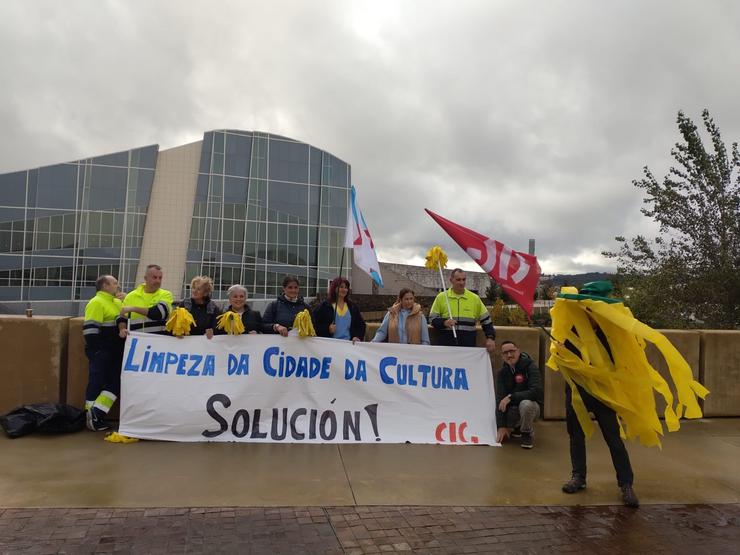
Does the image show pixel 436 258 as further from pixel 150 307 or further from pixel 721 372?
pixel 721 372

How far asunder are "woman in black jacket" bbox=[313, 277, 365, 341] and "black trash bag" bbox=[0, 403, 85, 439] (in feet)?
8.81

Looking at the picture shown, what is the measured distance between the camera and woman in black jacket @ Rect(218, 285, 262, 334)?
593 cm

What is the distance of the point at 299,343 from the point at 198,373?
109 cm

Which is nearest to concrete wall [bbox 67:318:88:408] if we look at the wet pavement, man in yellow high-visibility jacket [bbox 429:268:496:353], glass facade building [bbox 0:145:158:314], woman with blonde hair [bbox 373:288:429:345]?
the wet pavement

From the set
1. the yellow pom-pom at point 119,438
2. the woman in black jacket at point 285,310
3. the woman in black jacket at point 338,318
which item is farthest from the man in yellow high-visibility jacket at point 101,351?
the woman in black jacket at point 338,318

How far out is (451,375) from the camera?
20.0 ft

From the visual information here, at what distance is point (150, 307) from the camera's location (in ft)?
19.0

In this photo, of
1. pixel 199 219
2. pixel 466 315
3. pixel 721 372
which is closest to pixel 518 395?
pixel 466 315

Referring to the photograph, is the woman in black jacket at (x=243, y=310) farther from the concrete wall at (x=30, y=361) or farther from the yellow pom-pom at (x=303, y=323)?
the concrete wall at (x=30, y=361)

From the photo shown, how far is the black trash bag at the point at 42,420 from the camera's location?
5.44 meters

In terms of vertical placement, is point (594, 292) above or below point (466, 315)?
above

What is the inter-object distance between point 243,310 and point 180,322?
2.19 feet

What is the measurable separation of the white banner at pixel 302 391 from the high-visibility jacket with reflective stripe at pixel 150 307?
0.71ft

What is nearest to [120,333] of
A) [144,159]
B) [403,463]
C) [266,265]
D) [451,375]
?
[403,463]
